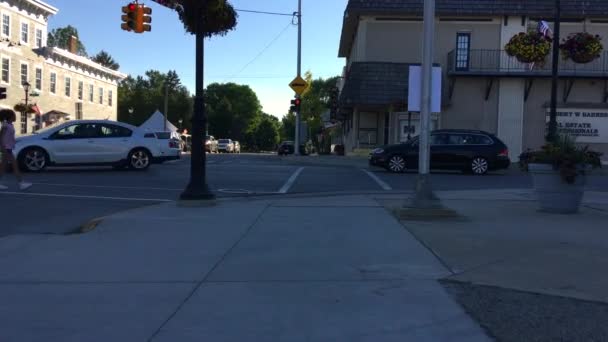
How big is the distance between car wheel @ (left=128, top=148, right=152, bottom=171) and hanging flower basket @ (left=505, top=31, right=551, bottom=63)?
14.2 m

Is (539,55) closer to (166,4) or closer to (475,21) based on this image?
(475,21)

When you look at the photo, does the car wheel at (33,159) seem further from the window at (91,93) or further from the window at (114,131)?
the window at (91,93)

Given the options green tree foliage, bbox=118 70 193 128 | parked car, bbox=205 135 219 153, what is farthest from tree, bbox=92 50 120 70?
parked car, bbox=205 135 219 153

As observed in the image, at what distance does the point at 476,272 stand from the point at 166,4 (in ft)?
28.1

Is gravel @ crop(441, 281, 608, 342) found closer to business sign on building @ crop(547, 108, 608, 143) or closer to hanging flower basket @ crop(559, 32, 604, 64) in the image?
hanging flower basket @ crop(559, 32, 604, 64)

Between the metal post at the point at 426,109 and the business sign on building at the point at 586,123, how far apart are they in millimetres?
21850

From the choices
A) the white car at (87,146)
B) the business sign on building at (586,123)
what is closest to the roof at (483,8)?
the business sign on building at (586,123)

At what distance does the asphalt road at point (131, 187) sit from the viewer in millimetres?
10203

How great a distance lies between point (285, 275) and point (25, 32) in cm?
4007

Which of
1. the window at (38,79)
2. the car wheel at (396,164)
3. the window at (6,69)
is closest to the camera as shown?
the car wheel at (396,164)

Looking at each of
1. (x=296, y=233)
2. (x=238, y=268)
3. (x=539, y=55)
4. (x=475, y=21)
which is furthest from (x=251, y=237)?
(x=475, y=21)

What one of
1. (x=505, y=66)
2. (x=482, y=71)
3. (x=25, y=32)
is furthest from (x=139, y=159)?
(x=25, y=32)

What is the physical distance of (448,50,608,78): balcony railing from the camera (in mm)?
28875

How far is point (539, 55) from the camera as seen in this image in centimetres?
2433
